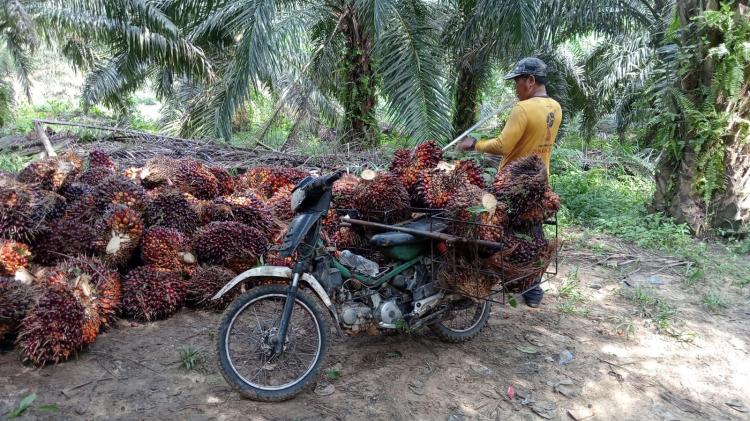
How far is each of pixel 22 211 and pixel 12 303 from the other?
844mm

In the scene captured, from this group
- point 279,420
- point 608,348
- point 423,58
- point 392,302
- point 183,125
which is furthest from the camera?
point 183,125

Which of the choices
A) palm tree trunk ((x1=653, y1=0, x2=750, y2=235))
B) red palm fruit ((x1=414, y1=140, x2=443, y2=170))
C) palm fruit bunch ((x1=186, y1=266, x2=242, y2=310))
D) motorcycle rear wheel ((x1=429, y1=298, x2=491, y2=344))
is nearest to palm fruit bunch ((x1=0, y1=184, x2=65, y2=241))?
palm fruit bunch ((x1=186, y1=266, x2=242, y2=310))

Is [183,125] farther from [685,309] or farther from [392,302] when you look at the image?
[685,309]

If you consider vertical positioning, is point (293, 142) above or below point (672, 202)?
above

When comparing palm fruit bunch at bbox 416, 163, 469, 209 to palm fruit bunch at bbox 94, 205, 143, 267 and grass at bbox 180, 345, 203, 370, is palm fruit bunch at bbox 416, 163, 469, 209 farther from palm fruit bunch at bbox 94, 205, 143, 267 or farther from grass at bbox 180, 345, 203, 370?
palm fruit bunch at bbox 94, 205, 143, 267

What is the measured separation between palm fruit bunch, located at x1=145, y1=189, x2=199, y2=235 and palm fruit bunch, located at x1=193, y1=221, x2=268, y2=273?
215 millimetres

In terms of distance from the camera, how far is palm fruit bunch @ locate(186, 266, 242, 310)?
12.2 ft

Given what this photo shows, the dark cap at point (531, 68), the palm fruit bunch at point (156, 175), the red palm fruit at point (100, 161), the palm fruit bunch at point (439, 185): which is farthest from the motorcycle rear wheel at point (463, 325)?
the red palm fruit at point (100, 161)

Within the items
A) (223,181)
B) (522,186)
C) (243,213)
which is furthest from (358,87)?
(522,186)

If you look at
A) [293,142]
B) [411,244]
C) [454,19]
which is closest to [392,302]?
[411,244]

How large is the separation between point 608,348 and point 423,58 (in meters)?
4.46

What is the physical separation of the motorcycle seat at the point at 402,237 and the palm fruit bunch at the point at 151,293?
58.5 inches

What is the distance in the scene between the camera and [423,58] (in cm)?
689

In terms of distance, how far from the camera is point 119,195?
13.1 ft
